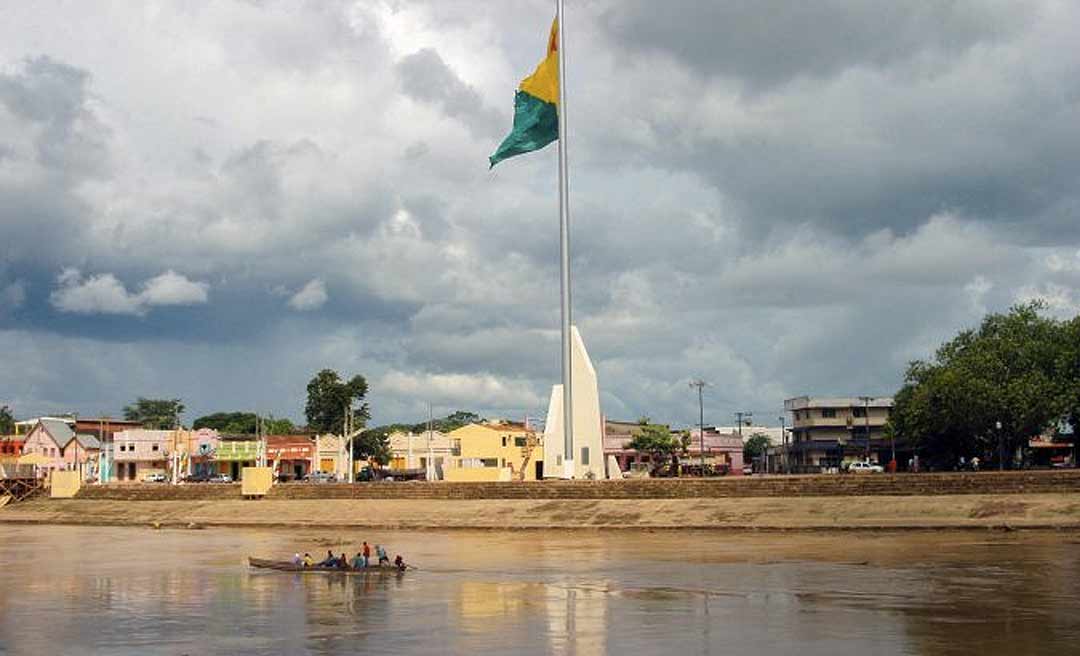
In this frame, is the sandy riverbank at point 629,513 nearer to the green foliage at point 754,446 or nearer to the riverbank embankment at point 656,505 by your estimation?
the riverbank embankment at point 656,505

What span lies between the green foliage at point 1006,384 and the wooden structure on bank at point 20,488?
65.8 meters

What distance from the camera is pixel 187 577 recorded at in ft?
118

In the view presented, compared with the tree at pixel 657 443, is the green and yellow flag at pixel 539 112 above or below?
above

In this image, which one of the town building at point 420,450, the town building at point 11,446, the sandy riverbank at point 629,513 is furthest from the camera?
the town building at point 11,446

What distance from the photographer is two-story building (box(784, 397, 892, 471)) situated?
5689 inches

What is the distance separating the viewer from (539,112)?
5791cm

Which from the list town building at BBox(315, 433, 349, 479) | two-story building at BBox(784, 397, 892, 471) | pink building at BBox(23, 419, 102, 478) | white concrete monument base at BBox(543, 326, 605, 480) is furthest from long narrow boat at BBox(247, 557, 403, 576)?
two-story building at BBox(784, 397, 892, 471)

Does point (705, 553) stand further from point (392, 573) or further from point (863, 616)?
point (863, 616)

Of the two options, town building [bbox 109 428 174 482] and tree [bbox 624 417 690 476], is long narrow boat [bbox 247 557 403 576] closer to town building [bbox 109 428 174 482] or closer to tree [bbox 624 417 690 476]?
tree [bbox 624 417 690 476]

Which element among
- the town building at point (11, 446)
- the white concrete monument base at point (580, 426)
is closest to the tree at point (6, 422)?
the town building at point (11, 446)

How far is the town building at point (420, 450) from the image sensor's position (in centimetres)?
11900

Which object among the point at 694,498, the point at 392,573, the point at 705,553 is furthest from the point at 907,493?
the point at 392,573

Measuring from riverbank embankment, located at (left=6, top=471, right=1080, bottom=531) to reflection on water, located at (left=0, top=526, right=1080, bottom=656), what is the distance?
291cm

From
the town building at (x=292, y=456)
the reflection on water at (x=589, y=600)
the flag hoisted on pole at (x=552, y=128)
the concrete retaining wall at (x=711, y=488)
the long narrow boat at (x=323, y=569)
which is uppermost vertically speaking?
the flag hoisted on pole at (x=552, y=128)
